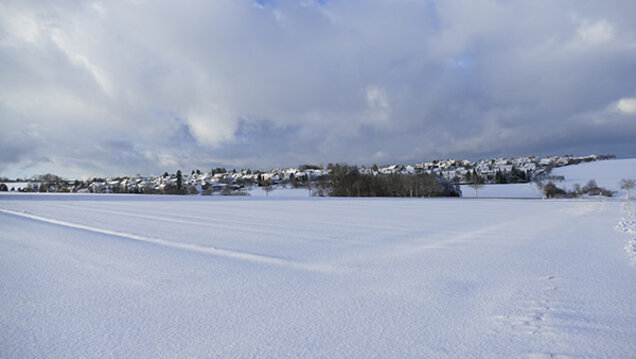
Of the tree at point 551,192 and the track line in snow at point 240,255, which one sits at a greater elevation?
the track line in snow at point 240,255

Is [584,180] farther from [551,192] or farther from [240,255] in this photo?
[240,255]

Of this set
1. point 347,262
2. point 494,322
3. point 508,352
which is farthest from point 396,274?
point 508,352

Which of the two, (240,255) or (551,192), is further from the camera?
Result: (551,192)

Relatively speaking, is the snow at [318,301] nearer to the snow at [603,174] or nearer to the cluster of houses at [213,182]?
the cluster of houses at [213,182]

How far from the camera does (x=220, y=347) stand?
215 centimetres

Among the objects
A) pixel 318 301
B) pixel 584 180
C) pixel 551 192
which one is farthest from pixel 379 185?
pixel 584 180

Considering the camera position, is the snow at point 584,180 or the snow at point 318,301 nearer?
the snow at point 318,301

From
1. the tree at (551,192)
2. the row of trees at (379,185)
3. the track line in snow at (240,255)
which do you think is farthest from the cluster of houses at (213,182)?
the track line in snow at (240,255)

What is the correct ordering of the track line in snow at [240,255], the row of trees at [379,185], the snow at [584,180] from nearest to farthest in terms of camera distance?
the track line in snow at [240,255] < the row of trees at [379,185] < the snow at [584,180]

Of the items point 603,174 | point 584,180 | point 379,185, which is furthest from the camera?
point 603,174

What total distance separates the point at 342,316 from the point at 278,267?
1843mm

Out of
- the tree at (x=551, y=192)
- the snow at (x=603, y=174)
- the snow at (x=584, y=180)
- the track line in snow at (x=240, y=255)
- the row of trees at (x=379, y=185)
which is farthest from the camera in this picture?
the snow at (x=603, y=174)

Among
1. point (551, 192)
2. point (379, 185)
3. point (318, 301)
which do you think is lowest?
point (551, 192)

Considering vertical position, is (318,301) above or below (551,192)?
above
